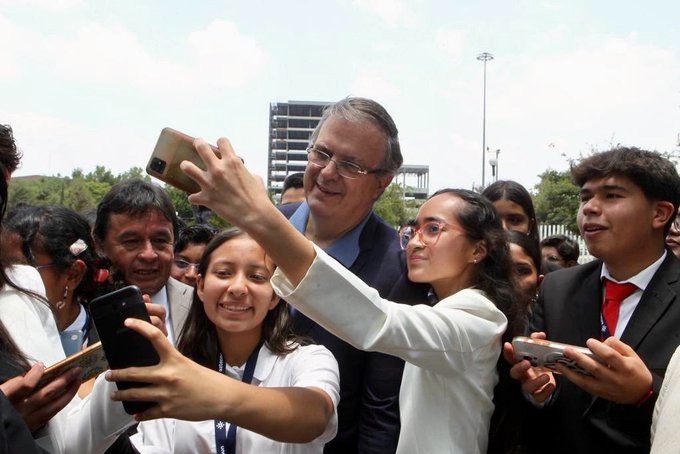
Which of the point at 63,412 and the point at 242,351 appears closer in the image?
the point at 63,412

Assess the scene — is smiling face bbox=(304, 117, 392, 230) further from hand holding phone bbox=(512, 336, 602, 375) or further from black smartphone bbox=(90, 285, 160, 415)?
black smartphone bbox=(90, 285, 160, 415)

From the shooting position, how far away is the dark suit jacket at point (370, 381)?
243 centimetres

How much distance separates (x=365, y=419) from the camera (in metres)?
2.48

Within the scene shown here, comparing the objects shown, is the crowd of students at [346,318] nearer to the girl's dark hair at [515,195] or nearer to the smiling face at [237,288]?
the smiling face at [237,288]

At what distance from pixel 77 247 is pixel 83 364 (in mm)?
1329

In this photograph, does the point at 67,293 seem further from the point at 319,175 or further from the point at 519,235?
the point at 519,235

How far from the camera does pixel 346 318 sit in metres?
1.72

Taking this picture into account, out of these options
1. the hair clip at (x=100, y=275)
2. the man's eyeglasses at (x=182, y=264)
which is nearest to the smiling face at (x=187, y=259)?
the man's eyeglasses at (x=182, y=264)

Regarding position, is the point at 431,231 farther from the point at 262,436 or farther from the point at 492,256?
the point at 262,436

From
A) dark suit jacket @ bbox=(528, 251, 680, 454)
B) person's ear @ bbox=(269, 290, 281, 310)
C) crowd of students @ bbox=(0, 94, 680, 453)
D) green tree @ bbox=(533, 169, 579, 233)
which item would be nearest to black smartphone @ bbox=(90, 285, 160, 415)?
crowd of students @ bbox=(0, 94, 680, 453)

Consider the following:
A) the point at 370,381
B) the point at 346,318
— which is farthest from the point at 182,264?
the point at 346,318

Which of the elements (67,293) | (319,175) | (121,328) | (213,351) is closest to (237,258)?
(213,351)

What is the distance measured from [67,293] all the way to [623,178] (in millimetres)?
2441

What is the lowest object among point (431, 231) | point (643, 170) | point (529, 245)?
point (529, 245)
